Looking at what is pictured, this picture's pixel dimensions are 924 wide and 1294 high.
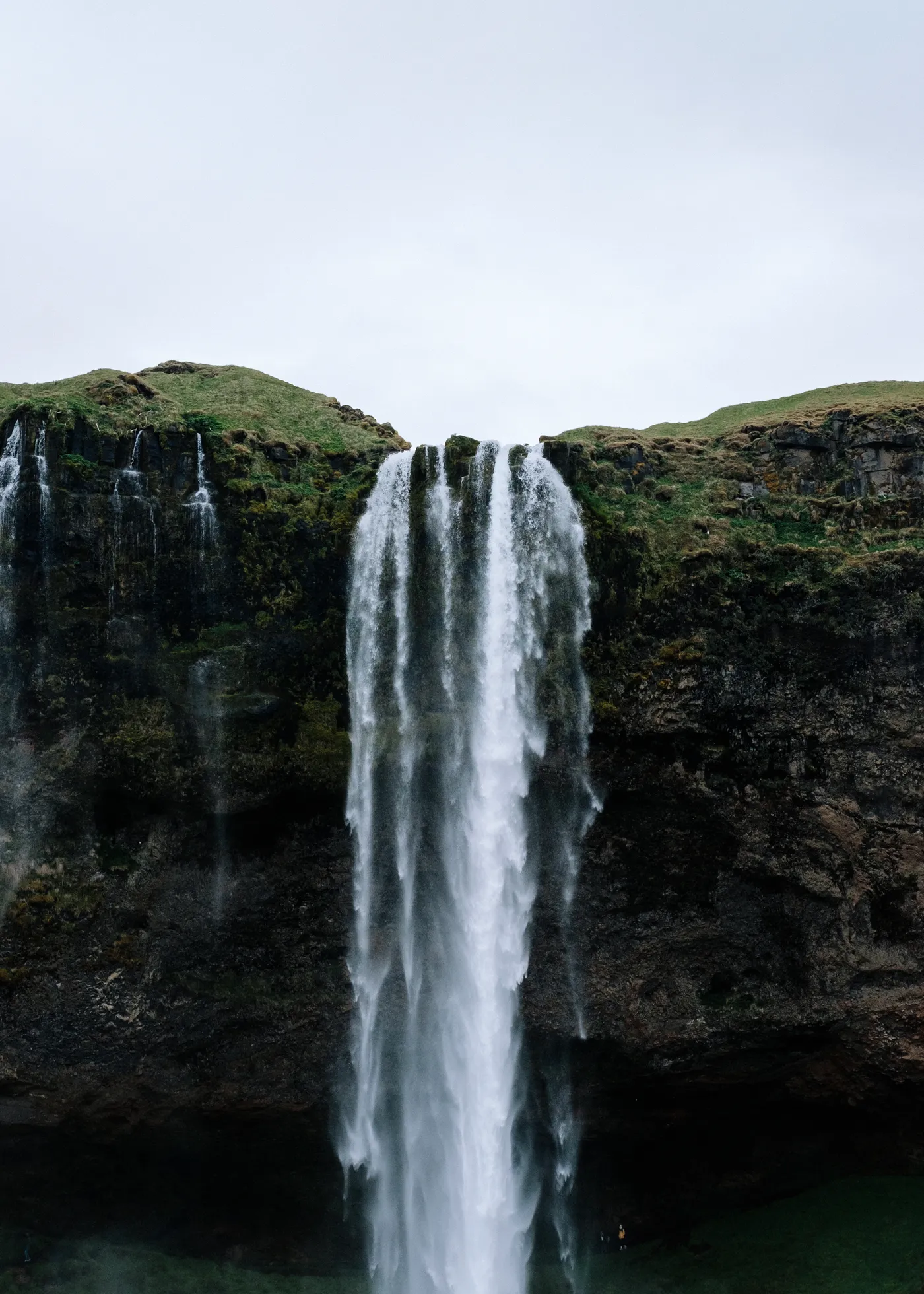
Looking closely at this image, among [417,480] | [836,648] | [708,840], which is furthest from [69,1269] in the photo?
[836,648]

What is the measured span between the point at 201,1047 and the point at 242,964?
1.84 meters

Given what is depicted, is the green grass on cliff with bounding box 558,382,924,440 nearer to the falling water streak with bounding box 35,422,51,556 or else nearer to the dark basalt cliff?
the dark basalt cliff

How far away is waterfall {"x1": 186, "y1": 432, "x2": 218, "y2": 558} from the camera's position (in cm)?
2606

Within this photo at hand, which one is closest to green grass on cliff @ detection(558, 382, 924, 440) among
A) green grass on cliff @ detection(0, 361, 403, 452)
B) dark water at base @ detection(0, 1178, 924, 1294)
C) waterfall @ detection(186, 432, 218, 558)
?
green grass on cliff @ detection(0, 361, 403, 452)

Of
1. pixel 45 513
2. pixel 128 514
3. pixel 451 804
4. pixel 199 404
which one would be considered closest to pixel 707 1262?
pixel 451 804

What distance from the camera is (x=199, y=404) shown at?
97.4 feet

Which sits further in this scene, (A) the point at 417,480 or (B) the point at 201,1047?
(A) the point at 417,480

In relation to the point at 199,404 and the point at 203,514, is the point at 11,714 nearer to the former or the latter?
the point at 203,514

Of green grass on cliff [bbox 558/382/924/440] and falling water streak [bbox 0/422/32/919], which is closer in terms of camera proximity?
falling water streak [bbox 0/422/32/919]

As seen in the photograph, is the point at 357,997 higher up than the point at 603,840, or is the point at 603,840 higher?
the point at 603,840

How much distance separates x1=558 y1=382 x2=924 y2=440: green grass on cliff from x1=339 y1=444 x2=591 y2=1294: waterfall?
4.19m

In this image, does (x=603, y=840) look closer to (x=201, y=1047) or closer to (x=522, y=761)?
(x=522, y=761)

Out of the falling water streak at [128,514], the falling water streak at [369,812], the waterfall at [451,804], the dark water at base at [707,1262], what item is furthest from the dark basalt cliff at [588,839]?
the dark water at base at [707,1262]

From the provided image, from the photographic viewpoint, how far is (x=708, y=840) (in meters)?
25.3
